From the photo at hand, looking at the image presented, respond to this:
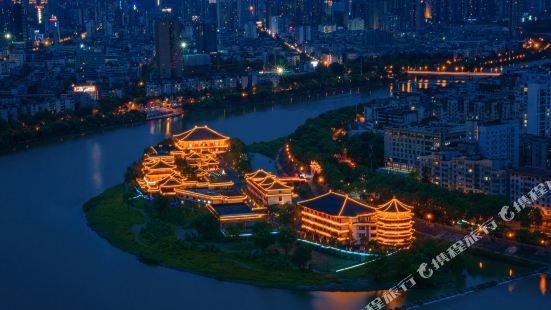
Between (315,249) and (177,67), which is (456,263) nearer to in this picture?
(315,249)

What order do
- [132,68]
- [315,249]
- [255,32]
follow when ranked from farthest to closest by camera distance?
[255,32], [132,68], [315,249]

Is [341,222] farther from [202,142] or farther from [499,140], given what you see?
[202,142]

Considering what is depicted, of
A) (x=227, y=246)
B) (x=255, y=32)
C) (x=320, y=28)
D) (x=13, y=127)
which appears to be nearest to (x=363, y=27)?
(x=320, y=28)

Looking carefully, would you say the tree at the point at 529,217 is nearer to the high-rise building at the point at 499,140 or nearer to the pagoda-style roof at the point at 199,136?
the high-rise building at the point at 499,140

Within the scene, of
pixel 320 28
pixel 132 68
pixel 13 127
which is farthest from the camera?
pixel 320 28

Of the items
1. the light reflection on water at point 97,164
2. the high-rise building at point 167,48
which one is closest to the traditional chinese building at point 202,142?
the light reflection on water at point 97,164

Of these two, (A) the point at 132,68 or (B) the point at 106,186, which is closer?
(B) the point at 106,186
